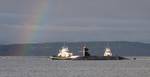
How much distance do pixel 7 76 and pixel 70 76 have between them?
16449 millimetres

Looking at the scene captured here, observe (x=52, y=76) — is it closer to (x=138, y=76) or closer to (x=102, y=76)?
(x=102, y=76)

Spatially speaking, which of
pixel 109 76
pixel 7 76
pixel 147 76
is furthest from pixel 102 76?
pixel 7 76

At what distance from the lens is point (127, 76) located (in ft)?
474

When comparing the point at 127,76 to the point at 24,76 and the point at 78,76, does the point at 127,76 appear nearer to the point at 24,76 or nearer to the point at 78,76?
the point at 78,76

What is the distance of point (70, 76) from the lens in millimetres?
144375

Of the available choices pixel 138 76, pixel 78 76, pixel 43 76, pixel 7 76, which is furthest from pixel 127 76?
pixel 7 76

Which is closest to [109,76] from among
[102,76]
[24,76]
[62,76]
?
[102,76]

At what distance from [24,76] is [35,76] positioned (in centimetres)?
330

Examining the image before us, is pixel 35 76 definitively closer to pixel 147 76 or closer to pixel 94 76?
pixel 94 76

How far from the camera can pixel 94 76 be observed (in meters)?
144

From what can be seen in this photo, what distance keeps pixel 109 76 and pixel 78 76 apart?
8203 millimetres

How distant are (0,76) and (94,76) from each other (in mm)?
24411

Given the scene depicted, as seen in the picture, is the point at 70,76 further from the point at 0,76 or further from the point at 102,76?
the point at 0,76

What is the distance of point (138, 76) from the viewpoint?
5733 inches
